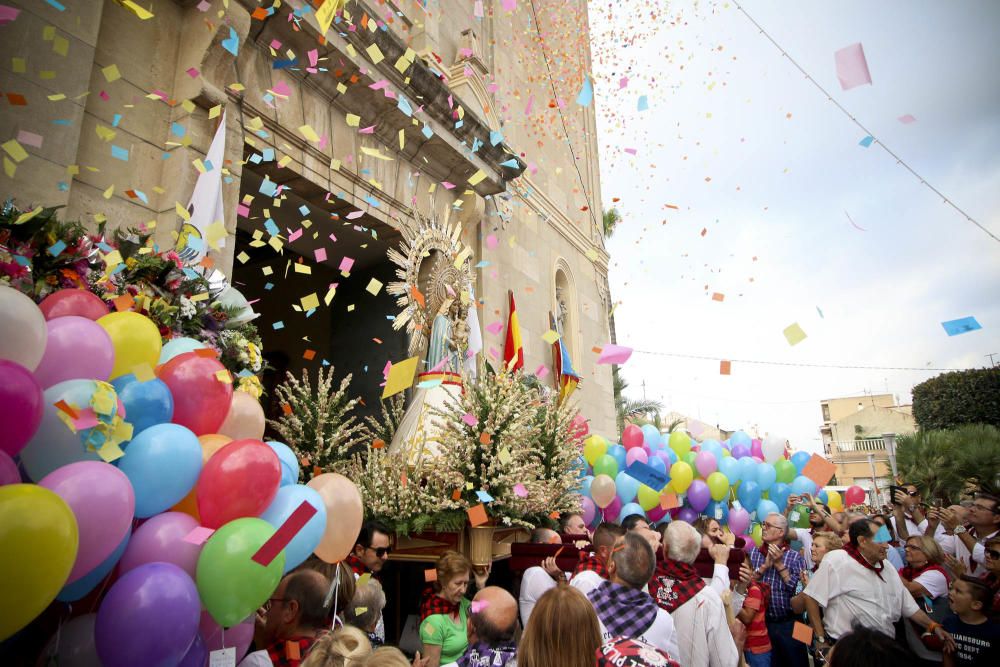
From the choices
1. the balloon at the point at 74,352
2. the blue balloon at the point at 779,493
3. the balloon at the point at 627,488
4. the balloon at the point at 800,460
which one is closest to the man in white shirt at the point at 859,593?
the balloon at the point at 627,488

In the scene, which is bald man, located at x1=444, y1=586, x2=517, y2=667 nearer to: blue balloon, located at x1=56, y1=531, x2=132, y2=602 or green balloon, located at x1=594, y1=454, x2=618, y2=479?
blue balloon, located at x1=56, y1=531, x2=132, y2=602

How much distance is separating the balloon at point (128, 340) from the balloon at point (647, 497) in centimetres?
527

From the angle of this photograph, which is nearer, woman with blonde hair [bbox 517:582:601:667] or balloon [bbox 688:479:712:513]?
woman with blonde hair [bbox 517:582:601:667]

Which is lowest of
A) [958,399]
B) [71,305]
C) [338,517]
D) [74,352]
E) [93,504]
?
[338,517]

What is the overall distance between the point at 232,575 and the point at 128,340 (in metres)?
1.16

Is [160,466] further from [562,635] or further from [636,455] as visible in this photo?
[636,455]

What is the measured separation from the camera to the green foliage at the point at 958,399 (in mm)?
19234

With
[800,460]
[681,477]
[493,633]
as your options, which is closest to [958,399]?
[800,460]

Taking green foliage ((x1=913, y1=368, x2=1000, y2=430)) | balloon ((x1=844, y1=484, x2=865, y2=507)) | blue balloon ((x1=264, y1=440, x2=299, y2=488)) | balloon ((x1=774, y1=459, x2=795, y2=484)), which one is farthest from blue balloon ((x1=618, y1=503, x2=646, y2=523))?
green foliage ((x1=913, y1=368, x2=1000, y2=430))

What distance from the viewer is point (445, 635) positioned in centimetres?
334

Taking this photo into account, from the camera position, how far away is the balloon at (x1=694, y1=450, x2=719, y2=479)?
684 cm

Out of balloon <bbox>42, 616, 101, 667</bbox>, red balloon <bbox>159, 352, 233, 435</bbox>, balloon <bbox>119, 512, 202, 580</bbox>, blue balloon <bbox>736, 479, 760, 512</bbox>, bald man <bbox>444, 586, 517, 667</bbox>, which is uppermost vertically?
red balloon <bbox>159, 352, 233, 435</bbox>

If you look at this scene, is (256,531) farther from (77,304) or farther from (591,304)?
(591,304)

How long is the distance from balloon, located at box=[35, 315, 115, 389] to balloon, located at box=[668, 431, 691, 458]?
21.2 feet
